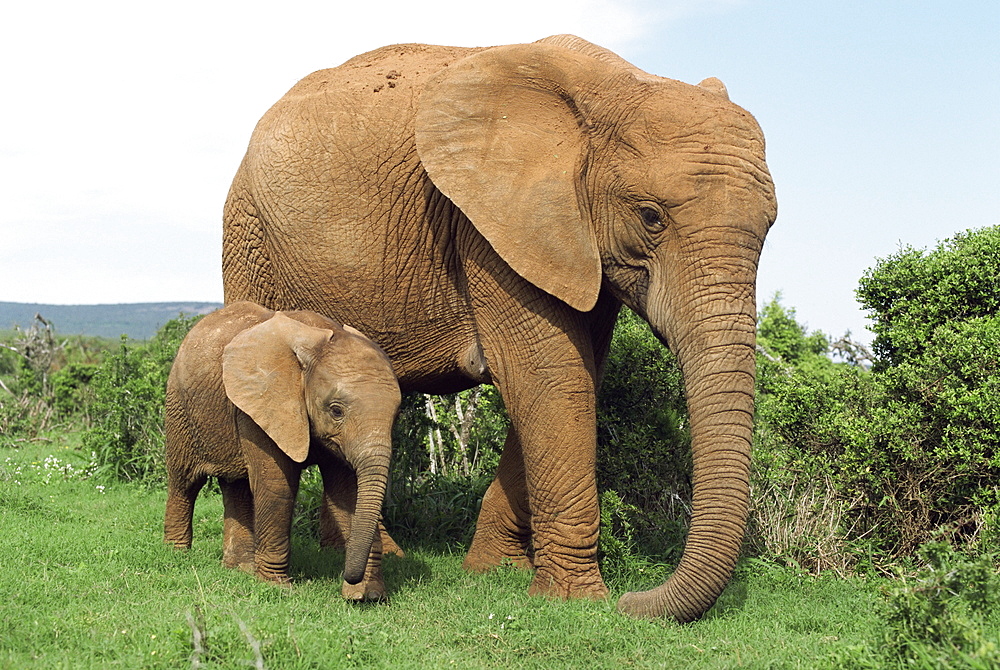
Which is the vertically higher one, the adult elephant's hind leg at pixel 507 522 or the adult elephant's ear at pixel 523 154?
the adult elephant's ear at pixel 523 154

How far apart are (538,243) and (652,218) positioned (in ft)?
2.48

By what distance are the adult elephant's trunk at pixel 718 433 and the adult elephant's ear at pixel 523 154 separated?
80 centimetres

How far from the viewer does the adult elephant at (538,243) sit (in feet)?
20.6

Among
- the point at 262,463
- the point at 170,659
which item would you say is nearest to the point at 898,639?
the point at 170,659

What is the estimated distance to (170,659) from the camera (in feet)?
17.1

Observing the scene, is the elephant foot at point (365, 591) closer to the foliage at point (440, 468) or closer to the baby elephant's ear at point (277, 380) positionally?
the baby elephant's ear at point (277, 380)

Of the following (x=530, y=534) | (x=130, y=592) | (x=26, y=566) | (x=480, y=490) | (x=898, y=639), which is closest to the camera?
(x=898, y=639)

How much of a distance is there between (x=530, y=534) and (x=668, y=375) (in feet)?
6.46

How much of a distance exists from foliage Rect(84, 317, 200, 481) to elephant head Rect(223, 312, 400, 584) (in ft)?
18.2

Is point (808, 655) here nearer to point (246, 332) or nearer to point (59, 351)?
point (246, 332)

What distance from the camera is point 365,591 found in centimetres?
675

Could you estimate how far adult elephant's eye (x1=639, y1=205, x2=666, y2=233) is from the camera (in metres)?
6.35

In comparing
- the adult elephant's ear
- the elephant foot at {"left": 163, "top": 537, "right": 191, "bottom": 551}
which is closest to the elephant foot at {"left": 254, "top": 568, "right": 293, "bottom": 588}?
the elephant foot at {"left": 163, "top": 537, "right": 191, "bottom": 551}

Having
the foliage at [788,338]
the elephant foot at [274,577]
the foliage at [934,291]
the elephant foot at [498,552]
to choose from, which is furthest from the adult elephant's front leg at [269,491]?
the foliage at [788,338]
